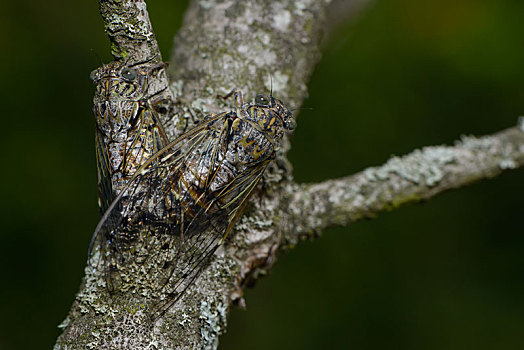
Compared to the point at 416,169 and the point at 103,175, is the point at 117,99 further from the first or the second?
the point at 416,169

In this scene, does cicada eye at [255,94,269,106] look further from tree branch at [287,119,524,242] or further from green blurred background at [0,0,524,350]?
green blurred background at [0,0,524,350]

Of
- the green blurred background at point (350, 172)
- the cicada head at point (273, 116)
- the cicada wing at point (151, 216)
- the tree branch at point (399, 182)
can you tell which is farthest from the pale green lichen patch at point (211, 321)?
the green blurred background at point (350, 172)

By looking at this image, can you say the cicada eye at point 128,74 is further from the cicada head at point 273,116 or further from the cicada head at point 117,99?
the cicada head at point 273,116

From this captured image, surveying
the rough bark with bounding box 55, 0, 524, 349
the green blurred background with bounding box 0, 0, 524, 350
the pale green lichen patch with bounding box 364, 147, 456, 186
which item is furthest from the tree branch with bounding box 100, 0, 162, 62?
the green blurred background with bounding box 0, 0, 524, 350

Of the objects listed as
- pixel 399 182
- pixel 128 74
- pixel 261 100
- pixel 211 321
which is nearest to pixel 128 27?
pixel 128 74

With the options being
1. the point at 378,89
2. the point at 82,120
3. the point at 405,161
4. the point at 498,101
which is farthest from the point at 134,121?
the point at 498,101

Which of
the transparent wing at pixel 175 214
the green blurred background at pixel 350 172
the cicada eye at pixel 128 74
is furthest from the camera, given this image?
the green blurred background at pixel 350 172

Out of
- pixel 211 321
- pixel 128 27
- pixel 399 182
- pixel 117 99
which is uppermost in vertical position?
pixel 128 27
